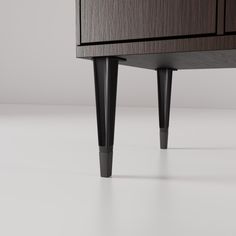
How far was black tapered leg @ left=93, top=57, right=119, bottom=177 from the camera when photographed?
3.08 feet

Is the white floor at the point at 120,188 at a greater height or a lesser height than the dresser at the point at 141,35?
lesser

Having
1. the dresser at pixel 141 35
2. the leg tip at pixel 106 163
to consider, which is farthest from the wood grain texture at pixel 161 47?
the leg tip at pixel 106 163

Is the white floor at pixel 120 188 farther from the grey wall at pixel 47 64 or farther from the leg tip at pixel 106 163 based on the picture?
the grey wall at pixel 47 64

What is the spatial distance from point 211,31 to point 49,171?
57 cm

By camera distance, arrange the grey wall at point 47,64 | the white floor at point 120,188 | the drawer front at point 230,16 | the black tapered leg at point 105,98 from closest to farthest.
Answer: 1. the white floor at point 120,188
2. the drawer front at point 230,16
3. the black tapered leg at point 105,98
4. the grey wall at point 47,64

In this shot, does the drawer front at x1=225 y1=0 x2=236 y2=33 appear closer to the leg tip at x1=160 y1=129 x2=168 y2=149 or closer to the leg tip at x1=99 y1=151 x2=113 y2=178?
the leg tip at x1=99 y1=151 x2=113 y2=178

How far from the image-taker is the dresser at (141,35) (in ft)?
2.58

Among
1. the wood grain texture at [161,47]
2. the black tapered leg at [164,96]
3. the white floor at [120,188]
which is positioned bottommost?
the white floor at [120,188]

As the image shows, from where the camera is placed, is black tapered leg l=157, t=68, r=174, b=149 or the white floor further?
black tapered leg l=157, t=68, r=174, b=149

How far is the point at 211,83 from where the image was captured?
12.5ft

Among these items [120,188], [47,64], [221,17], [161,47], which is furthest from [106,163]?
[47,64]

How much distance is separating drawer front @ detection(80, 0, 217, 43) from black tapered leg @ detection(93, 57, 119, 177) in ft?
0.21

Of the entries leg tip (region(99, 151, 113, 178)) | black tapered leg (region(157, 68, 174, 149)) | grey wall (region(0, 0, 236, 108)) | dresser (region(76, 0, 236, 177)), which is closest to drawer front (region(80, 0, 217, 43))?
dresser (region(76, 0, 236, 177))

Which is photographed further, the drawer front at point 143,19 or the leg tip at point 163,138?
the leg tip at point 163,138
